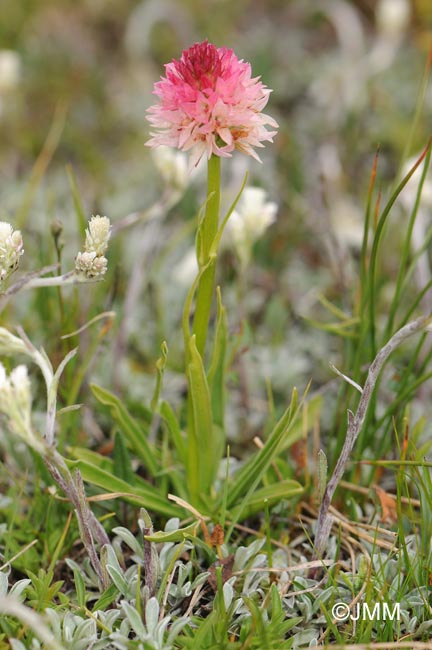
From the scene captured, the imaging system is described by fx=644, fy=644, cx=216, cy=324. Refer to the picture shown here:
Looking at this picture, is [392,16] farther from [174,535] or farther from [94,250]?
[174,535]

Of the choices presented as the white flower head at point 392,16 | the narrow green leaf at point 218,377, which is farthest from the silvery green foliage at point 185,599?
the white flower head at point 392,16

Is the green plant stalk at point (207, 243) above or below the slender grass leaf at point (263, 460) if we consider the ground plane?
above

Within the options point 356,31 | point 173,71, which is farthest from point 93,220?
point 356,31

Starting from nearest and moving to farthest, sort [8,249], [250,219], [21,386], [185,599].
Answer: [21,386] < [8,249] < [185,599] < [250,219]

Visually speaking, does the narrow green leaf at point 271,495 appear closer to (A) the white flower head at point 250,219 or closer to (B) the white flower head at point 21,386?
(B) the white flower head at point 21,386

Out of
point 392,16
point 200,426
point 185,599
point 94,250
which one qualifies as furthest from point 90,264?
point 392,16

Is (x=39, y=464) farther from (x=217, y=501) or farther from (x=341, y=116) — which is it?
(x=341, y=116)
